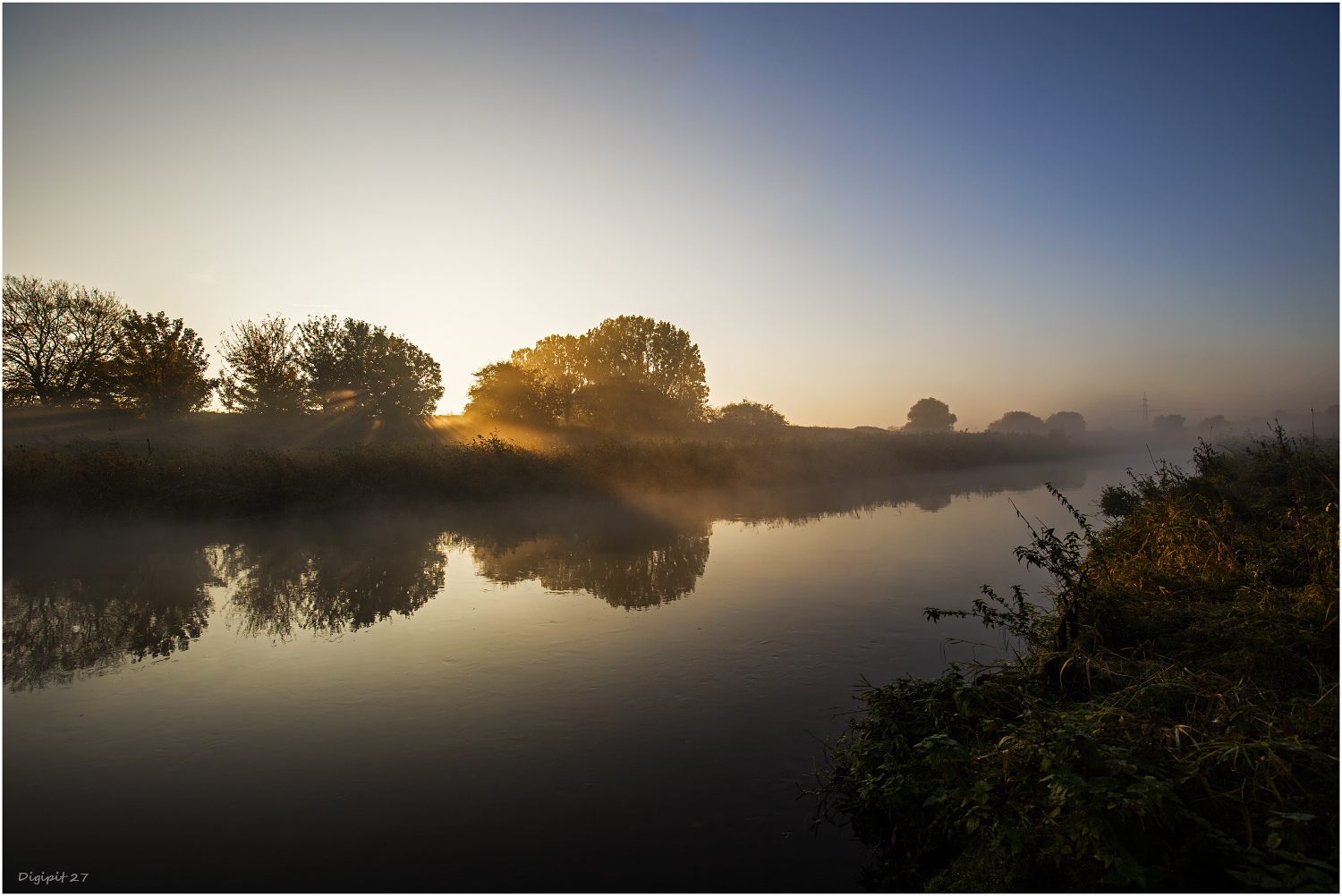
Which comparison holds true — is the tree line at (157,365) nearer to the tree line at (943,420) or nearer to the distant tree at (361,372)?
the distant tree at (361,372)

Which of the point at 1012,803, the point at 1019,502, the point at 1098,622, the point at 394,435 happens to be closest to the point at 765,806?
the point at 1012,803

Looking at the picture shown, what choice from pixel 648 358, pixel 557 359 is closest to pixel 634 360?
pixel 648 358

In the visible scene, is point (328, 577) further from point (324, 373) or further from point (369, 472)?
point (324, 373)

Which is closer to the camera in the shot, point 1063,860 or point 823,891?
point 1063,860

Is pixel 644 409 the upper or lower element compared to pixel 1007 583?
upper

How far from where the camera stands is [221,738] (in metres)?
5.57

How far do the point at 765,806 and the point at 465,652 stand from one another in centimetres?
465

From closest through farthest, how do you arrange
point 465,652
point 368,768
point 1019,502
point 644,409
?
point 368,768
point 465,652
point 1019,502
point 644,409

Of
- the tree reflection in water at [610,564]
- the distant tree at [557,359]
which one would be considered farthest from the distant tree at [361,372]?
the tree reflection in water at [610,564]

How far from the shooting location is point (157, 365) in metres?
32.6

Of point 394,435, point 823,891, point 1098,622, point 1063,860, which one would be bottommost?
point 823,891

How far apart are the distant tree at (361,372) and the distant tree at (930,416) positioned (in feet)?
328

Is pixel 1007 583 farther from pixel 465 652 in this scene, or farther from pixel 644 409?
pixel 644 409

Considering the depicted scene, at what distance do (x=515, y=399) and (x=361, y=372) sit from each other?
1090 centimetres
